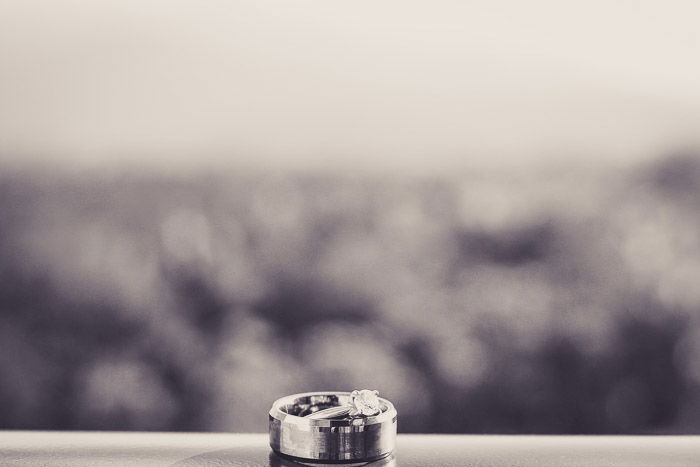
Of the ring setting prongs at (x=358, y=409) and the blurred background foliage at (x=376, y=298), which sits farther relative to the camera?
the blurred background foliage at (x=376, y=298)

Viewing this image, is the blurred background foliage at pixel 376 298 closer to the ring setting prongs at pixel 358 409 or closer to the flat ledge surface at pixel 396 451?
the flat ledge surface at pixel 396 451

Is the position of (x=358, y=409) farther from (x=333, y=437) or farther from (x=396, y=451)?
(x=396, y=451)

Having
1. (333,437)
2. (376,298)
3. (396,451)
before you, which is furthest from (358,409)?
(376,298)

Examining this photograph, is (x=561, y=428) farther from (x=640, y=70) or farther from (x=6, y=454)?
(x=6, y=454)

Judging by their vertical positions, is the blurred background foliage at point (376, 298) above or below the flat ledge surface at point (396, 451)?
above

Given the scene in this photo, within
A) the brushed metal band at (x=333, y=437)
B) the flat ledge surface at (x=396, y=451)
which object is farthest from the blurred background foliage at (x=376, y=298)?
the brushed metal band at (x=333, y=437)
